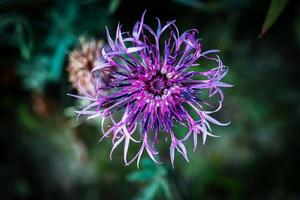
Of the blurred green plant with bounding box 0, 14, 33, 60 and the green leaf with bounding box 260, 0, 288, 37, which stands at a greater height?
the blurred green plant with bounding box 0, 14, 33, 60

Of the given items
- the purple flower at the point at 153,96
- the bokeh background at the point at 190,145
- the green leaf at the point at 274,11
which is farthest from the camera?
the bokeh background at the point at 190,145

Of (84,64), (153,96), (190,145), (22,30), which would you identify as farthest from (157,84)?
(190,145)

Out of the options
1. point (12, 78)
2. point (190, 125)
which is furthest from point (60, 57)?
point (190, 125)

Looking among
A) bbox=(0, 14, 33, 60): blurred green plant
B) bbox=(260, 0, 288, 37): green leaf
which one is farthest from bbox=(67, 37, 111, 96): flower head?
bbox=(260, 0, 288, 37): green leaf

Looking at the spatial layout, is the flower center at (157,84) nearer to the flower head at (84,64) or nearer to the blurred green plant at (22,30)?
the flower head at (84,64)

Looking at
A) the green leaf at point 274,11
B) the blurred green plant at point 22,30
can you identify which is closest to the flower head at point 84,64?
the blurred green plant at point 22,30

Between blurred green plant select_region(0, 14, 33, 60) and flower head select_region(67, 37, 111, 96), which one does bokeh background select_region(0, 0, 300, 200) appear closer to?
blurred green plant select_region(0, 14, 33, 60)
